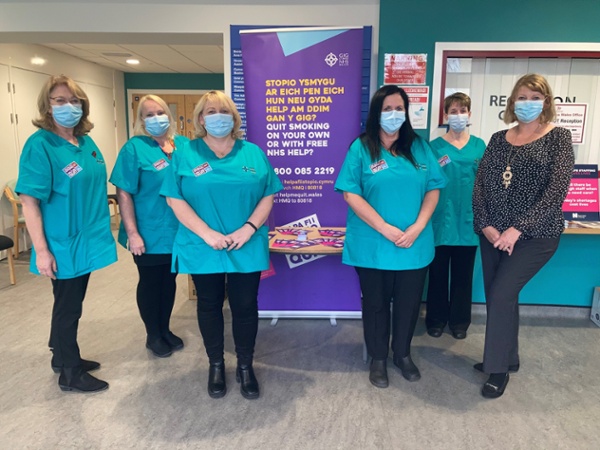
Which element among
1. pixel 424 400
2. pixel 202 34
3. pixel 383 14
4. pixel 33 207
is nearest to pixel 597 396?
pixel 424 400

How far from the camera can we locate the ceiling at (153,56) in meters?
5.36

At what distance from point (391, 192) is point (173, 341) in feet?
5.11

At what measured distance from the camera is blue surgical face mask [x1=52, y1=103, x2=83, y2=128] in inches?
76.8

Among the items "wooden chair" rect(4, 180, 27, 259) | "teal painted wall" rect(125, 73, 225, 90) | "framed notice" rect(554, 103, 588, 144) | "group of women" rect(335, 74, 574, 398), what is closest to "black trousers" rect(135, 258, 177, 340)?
"group of women" rect(335, 74, 574, 398)

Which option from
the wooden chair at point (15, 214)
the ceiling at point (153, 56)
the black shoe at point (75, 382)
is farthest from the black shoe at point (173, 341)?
the ceiling at point (153, 56)

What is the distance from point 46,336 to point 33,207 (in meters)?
1.28

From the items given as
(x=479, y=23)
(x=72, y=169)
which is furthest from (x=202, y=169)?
(x=479, y=23)

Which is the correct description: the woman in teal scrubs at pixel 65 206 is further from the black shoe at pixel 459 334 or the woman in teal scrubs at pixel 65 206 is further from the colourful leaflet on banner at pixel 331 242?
the black shoe at pixel 459 334

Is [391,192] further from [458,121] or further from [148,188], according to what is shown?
[148,188]

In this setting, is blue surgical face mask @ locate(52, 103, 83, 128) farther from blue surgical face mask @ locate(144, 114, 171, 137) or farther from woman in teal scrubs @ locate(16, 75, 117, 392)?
blue surgical face mask @ locate(144, 114, 171, 137)

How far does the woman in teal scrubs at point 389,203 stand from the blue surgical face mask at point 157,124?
3.06ft

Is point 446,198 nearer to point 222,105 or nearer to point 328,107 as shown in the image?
point 328,107

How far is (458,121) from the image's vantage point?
8.39 ft

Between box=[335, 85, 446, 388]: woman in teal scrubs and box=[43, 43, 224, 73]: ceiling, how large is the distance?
3.64m
